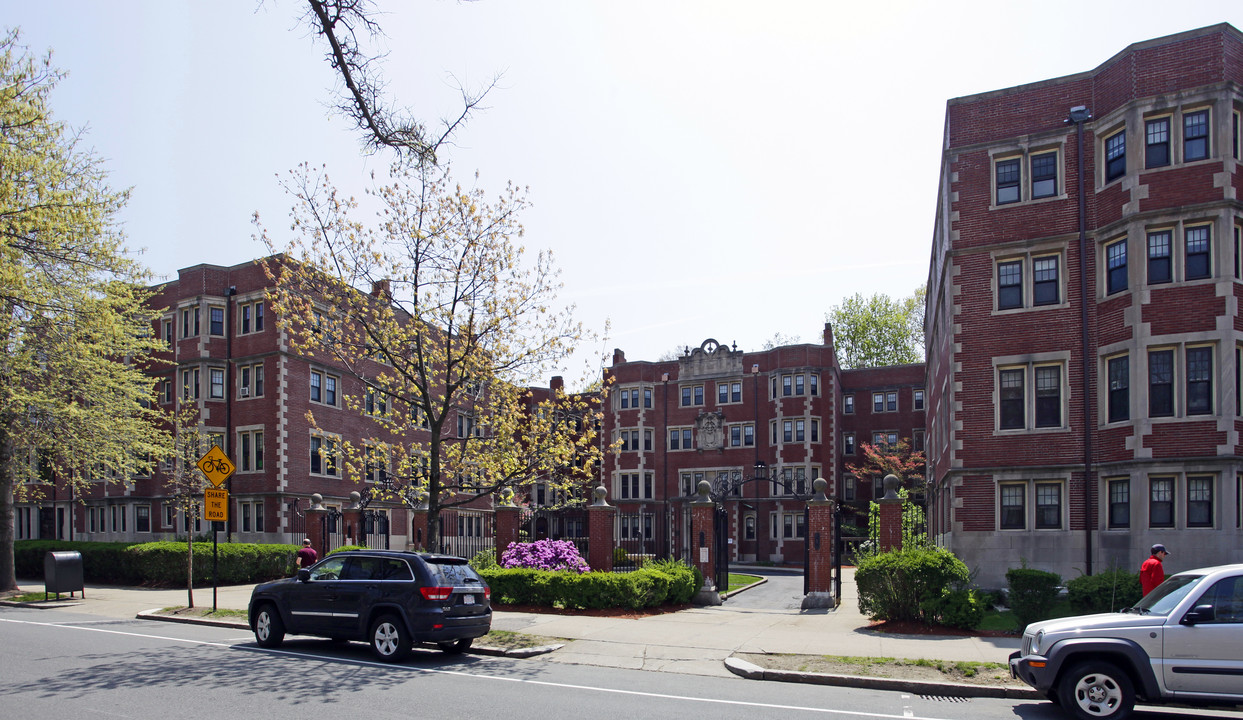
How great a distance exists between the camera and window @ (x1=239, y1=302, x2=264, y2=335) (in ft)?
A: 119

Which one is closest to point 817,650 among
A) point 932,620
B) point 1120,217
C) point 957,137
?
point 932,620

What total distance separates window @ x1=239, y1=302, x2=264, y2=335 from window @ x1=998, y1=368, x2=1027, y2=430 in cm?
2866

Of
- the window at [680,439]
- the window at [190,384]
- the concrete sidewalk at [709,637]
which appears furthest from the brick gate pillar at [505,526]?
the window at [680,439]

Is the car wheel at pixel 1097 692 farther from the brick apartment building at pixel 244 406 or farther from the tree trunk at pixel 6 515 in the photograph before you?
the brick apartment building at pixel 244 406

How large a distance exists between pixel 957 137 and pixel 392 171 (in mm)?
15247

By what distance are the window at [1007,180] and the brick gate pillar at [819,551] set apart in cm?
901

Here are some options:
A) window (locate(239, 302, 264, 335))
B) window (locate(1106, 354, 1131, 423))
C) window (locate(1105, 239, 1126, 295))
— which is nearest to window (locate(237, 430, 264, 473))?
window (locate(239, 302, 264, 335))

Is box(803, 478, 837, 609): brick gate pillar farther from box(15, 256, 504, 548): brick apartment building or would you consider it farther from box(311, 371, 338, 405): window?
box(311, 371, 338, 405): window

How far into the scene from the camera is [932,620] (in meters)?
16.4

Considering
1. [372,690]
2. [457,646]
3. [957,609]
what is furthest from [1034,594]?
[372,690]

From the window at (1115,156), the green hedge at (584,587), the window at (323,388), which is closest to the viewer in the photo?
the green hedge at (584,587)

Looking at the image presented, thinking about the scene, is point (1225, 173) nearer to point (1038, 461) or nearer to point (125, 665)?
point (1038, 461)

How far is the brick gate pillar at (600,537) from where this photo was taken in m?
21.4

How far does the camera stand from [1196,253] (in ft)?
64.4
